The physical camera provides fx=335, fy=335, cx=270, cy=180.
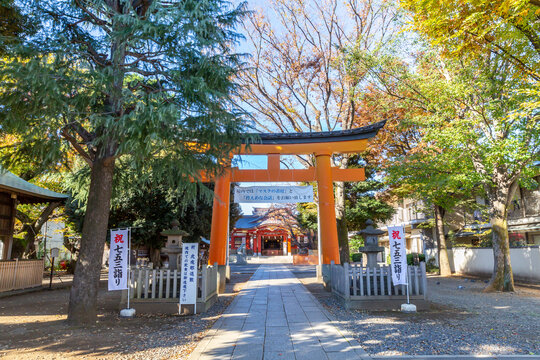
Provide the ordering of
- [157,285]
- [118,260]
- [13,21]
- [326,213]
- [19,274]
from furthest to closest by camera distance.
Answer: [326,213] < [19,274] < [157,285] < [118,260] < [13,21]

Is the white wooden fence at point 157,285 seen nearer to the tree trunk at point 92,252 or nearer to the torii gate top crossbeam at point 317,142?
the tree trunk at point 92,252

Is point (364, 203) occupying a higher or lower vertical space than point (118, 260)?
higher

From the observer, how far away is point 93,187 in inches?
260

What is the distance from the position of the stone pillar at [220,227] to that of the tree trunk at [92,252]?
4846 mm

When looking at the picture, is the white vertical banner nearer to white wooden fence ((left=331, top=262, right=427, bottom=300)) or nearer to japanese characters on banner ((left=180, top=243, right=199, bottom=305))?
japanese characters on banner ((left=180, top=243, right=199, bottom=305))

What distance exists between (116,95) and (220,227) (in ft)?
22.6

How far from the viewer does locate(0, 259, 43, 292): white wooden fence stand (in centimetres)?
1043

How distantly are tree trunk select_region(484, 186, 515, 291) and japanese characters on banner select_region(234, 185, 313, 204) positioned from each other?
601 centimetres

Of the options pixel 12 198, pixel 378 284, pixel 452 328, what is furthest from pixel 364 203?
pixel 12 198

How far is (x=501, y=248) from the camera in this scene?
10672 mm

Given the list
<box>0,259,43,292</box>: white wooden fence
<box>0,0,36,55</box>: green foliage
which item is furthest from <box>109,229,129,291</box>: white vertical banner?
<box>0,259,43,292</box>: white wooden fence

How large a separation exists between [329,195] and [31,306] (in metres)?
9.03

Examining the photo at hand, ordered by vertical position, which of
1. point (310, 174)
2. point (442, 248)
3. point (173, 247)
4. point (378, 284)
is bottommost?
point (378, 284)

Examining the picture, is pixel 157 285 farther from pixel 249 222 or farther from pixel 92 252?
pixel 249 222
